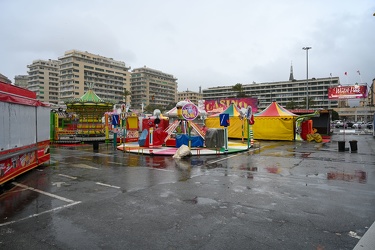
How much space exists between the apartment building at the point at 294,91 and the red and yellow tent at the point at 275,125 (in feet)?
283

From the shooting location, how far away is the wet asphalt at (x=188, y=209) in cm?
464

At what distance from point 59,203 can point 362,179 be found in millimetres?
10055

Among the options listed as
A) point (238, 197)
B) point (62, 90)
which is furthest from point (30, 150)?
point (62, 90)

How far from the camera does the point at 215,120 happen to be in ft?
102

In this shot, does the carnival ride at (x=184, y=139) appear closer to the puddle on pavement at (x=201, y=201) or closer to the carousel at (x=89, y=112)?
the carousel at (x=89, y=112)

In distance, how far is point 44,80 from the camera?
11406 cm

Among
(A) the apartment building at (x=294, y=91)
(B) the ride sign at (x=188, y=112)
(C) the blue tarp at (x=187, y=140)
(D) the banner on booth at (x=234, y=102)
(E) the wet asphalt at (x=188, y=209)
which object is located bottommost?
(E) the wet asphalt at (x=188, y=209)

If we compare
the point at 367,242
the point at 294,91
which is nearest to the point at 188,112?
the point at 367,242

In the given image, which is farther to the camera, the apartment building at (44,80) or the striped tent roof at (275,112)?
the apartment building at (44,80)

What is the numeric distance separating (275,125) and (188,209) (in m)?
24.2

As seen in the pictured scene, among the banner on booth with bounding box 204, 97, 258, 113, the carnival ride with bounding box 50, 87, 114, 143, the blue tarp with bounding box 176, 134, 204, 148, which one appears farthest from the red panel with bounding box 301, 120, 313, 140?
the carnival ride with bounding box 50, 87, 114, 143

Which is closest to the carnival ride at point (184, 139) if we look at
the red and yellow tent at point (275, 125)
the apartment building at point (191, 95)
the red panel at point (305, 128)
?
the red and yellow tent at point (275, 125)

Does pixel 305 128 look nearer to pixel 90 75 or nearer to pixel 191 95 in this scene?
pixel 90 75

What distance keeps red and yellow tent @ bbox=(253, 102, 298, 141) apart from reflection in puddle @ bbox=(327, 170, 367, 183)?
17115 millimetres
